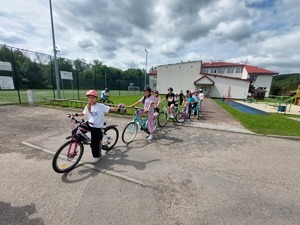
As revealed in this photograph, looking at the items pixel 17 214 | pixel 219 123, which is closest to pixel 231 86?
pixel 219 123

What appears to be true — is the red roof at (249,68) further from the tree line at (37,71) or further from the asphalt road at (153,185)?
the asphalt road at (153,185)

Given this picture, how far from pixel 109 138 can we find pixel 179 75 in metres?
33.0

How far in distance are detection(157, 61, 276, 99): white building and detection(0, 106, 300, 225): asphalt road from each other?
93.0 feet

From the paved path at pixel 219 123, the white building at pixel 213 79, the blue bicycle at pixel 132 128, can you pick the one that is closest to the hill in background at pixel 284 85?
the white building at pixel 213 79

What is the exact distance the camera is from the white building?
97.2 ft

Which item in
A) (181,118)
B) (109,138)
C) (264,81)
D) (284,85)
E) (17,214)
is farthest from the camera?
(284,85)

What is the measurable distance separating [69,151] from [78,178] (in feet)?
2.25

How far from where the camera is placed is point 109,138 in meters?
4.00

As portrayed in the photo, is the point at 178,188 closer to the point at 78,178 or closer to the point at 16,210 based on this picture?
the point at 78,178

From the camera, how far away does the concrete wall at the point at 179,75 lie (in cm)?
3300

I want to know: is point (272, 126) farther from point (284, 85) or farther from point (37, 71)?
point (284, 85)

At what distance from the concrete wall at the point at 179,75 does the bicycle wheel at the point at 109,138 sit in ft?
103

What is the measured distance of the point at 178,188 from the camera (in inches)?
108

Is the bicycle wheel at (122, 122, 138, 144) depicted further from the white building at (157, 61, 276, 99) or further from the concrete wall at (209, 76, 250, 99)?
the concrete wall at (209, 76, 250, 99)
